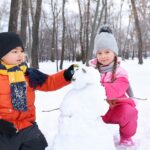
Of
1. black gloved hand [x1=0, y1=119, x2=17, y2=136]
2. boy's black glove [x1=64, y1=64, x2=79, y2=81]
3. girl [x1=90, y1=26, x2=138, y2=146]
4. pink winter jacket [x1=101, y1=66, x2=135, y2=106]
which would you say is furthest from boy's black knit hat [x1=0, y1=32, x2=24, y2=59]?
girl [x1=90, y1=26, x2=138, y2=146]

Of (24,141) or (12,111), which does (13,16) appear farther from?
(24,141)

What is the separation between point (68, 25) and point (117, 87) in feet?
182

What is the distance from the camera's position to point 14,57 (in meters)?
3.41

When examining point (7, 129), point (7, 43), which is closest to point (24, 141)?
point (7, 129)

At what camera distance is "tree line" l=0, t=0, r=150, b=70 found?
15.1m

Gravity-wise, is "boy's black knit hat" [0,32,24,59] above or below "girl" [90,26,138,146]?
above

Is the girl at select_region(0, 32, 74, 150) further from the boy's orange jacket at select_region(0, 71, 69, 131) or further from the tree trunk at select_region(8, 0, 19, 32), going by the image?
the tree trunk at select_region(8, 0, 19, 32)

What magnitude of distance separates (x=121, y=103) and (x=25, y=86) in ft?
3.78

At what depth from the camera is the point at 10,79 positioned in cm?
330

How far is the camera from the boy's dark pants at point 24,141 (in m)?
3.21

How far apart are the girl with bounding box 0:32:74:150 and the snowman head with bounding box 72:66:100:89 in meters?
0.20

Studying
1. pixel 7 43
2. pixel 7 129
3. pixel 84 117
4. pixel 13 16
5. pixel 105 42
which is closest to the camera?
pixel 84 117

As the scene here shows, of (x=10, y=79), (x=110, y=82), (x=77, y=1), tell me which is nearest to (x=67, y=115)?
(x=10, y=79)

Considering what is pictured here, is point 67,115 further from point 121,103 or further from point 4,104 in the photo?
point 121,103
